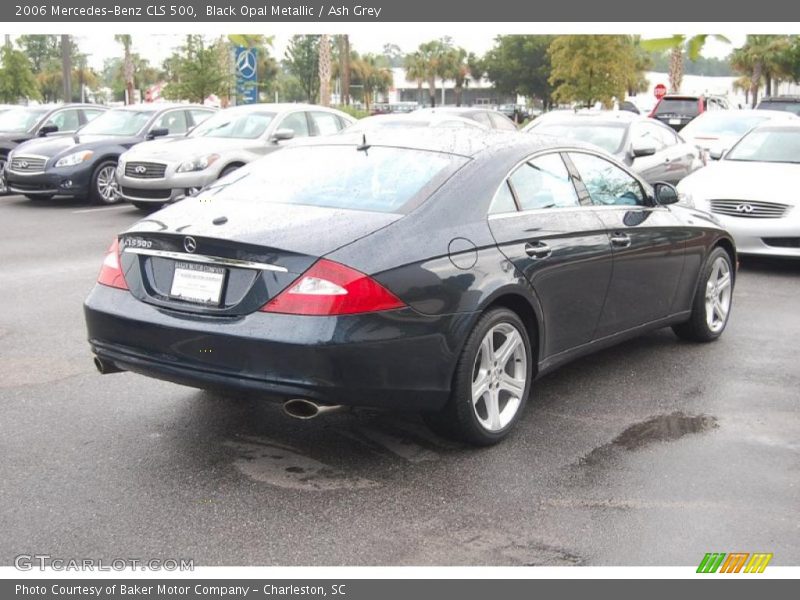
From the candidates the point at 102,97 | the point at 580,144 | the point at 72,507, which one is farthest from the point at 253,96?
the point at 102,97

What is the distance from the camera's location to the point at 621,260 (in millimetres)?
5902

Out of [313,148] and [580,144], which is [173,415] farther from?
[580,144]

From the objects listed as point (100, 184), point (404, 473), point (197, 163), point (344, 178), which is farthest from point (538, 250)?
point (100, 184)

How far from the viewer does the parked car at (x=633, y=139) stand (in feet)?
44.0

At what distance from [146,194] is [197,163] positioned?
89 centimetres

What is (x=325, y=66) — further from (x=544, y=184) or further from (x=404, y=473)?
(x=404, y=473)

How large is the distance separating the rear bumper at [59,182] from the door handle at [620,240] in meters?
12.0

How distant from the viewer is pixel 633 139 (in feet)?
44.7

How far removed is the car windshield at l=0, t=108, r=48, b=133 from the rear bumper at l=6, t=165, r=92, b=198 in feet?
9.83

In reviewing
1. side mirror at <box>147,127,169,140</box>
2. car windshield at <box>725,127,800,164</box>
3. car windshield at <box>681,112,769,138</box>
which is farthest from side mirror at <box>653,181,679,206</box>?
car windshield at <box>681,112,769,138</box>

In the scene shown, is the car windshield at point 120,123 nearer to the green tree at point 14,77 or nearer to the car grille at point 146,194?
the car grille at point 146,194

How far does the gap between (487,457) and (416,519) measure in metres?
0.80

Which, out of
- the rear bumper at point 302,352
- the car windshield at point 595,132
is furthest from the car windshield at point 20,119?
the rear bumper at point 302,352

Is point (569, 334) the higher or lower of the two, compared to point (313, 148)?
lower
